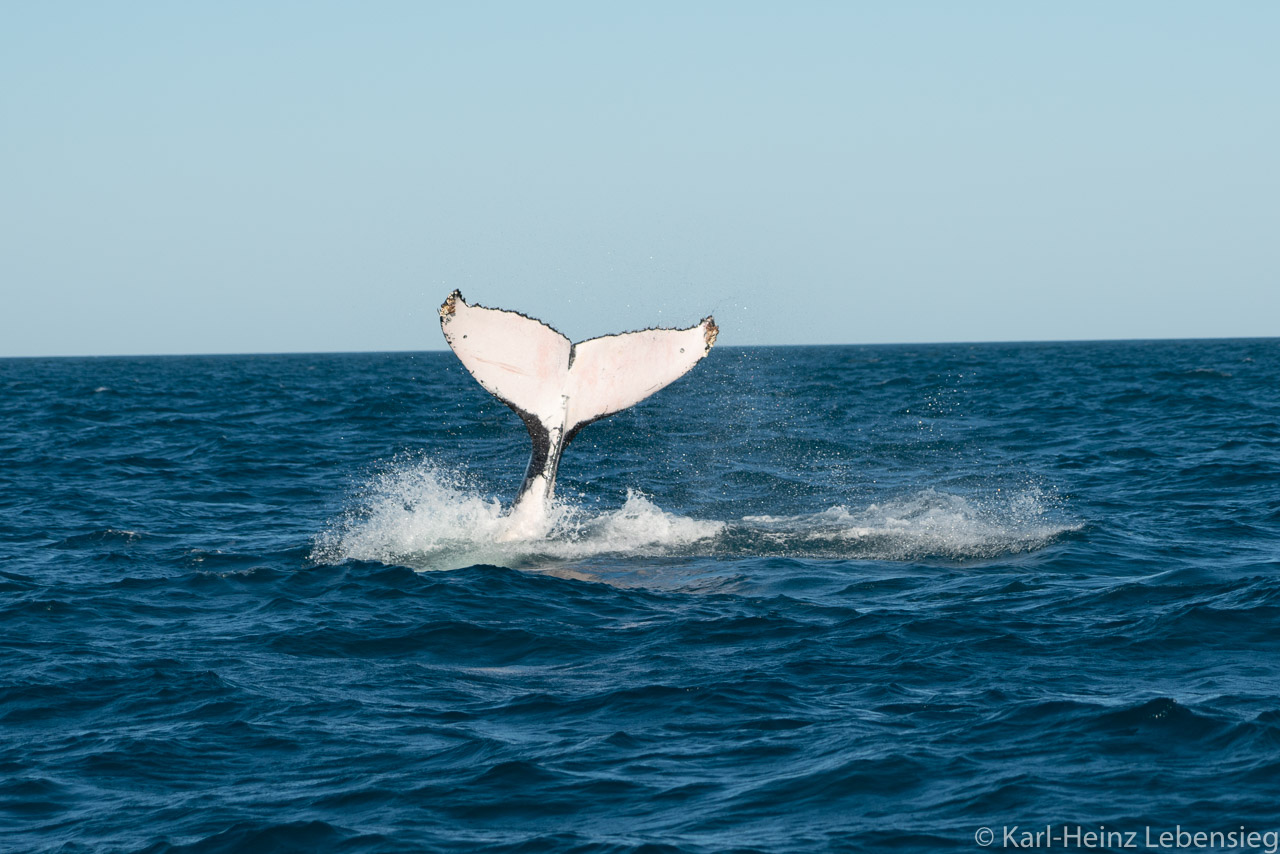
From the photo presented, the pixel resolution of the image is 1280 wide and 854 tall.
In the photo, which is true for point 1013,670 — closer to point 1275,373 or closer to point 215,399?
point 215,399

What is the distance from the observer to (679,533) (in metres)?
13.8

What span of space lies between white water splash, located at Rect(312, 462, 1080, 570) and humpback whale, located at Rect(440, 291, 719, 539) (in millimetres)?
1562

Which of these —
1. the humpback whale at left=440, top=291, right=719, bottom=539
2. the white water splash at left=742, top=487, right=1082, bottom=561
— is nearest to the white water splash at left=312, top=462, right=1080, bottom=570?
the white water splash at left=742, top=487, right=1082, bottom=561

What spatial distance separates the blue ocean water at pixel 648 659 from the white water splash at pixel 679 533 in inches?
2.7

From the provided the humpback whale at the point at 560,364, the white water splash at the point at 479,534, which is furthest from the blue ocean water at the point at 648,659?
the humpback whale at the point at 560,364

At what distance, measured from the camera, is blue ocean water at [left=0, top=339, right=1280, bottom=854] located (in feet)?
20.7

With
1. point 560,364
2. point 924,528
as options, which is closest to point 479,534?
point 560,364

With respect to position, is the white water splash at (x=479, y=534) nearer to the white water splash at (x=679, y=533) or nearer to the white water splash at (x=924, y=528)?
the white water splash at (x=679, y=533)

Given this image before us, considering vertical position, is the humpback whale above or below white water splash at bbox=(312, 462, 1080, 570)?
above

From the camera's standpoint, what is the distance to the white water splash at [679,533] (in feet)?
41.9

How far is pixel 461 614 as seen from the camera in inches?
412

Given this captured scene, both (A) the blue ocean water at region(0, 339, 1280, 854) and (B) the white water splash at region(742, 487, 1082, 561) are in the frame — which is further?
(B) the white water splash at region(742, 487, 1082, 561)

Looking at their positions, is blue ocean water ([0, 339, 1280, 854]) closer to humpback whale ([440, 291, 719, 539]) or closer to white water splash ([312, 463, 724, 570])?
white water splash ([312, 463, 724, 570])

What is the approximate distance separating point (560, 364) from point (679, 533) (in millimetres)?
3042
